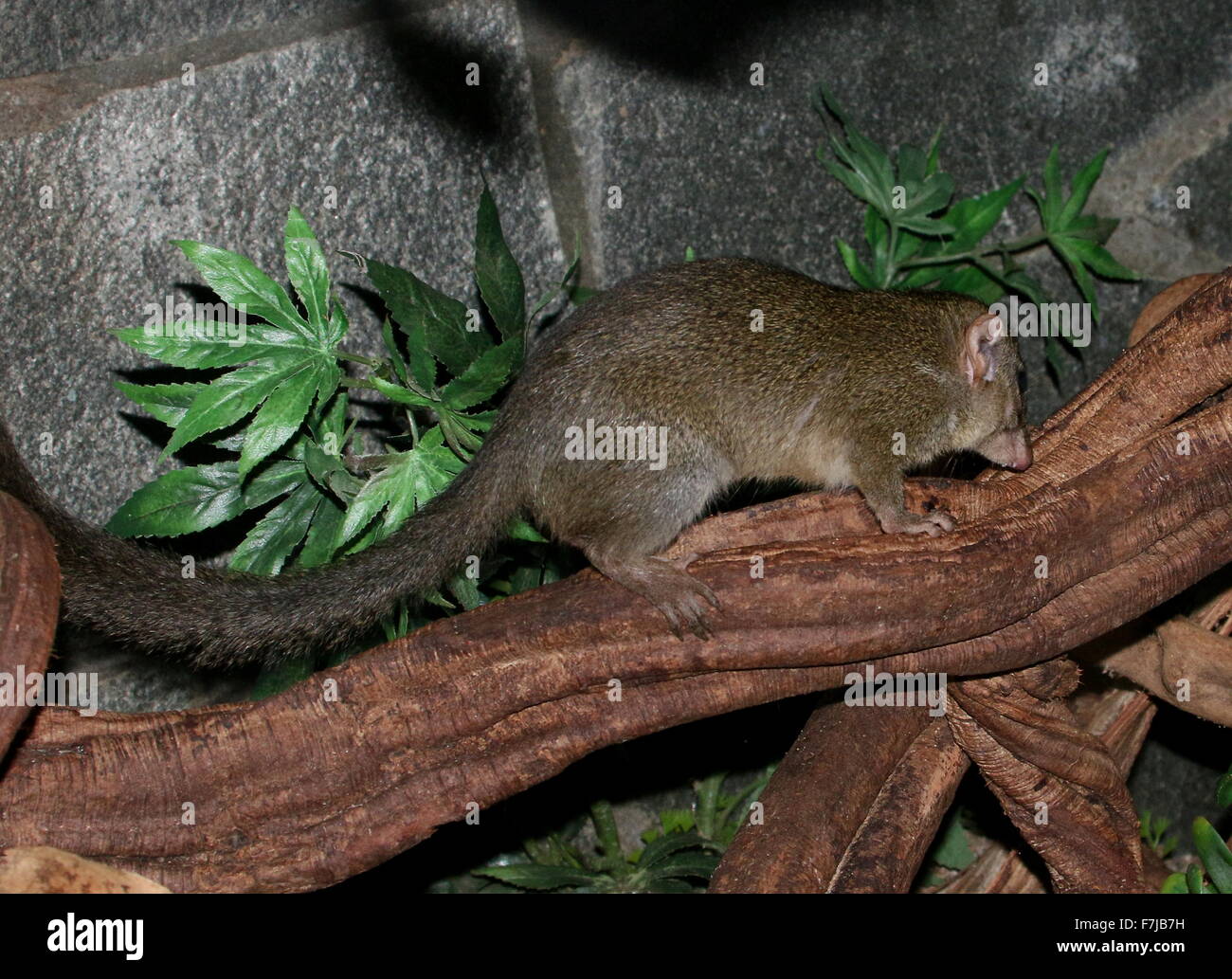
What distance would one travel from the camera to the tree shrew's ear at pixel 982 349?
3.68 m

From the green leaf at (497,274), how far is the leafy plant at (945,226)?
155 centimetres

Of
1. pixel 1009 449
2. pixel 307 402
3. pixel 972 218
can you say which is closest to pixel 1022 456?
pixel 1009 449

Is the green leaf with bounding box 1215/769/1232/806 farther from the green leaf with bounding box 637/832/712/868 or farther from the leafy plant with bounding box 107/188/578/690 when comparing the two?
the leafy plant with bounding box 107/188/578/690

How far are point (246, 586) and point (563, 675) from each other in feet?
2.85

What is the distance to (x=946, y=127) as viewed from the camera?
190 inches

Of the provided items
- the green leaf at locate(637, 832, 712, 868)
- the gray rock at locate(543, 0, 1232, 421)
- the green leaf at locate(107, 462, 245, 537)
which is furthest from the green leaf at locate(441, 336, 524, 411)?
the green leaf at locate(637, 832, 712, 868)

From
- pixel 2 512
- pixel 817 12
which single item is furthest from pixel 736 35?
pixel 2 512

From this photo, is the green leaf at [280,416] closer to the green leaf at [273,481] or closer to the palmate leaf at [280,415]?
the palmate leaf at [280,415]

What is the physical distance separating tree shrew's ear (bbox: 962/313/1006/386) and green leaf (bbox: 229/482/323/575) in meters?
1.97

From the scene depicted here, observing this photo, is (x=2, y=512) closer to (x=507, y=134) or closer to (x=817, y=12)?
(x=507, y=134)

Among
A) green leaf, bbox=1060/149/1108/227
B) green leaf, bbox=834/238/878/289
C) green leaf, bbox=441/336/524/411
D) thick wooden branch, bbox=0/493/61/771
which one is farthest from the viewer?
green leaf, bbox=1060/149/1108/227

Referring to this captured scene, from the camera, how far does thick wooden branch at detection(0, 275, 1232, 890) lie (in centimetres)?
276

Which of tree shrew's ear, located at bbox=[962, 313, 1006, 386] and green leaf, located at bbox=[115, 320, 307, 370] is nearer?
green leaf, located at bbox=[115, 320, 307, 370]

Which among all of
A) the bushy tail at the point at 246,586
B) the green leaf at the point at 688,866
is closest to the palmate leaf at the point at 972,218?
the bushy tail at the point at 246,586
